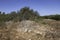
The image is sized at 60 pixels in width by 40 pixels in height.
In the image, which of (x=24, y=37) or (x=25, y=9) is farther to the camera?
(x=25, y=9)

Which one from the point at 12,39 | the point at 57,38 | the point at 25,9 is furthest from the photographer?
the point at 25,9

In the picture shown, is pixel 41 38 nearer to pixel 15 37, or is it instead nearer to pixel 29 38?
pixel 29 38

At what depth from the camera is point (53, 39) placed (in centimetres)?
916

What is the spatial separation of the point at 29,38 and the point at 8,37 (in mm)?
1265

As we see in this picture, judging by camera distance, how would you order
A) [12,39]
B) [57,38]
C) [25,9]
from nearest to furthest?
[12,39]
[57,38]
[25,9]

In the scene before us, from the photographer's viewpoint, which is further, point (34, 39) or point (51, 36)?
point (51, 36)

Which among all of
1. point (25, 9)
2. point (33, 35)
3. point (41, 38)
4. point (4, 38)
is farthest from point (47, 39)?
point (25, 9)

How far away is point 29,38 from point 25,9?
12756mm

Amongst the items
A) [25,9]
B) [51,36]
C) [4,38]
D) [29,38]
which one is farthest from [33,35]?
[25,9]

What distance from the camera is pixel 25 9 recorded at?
21531 millimetres

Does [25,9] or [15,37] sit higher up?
[25,9]

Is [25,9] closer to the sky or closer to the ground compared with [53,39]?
closer to the sky

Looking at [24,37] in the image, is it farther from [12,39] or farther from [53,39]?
[53,39]

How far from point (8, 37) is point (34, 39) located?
1.57 m
